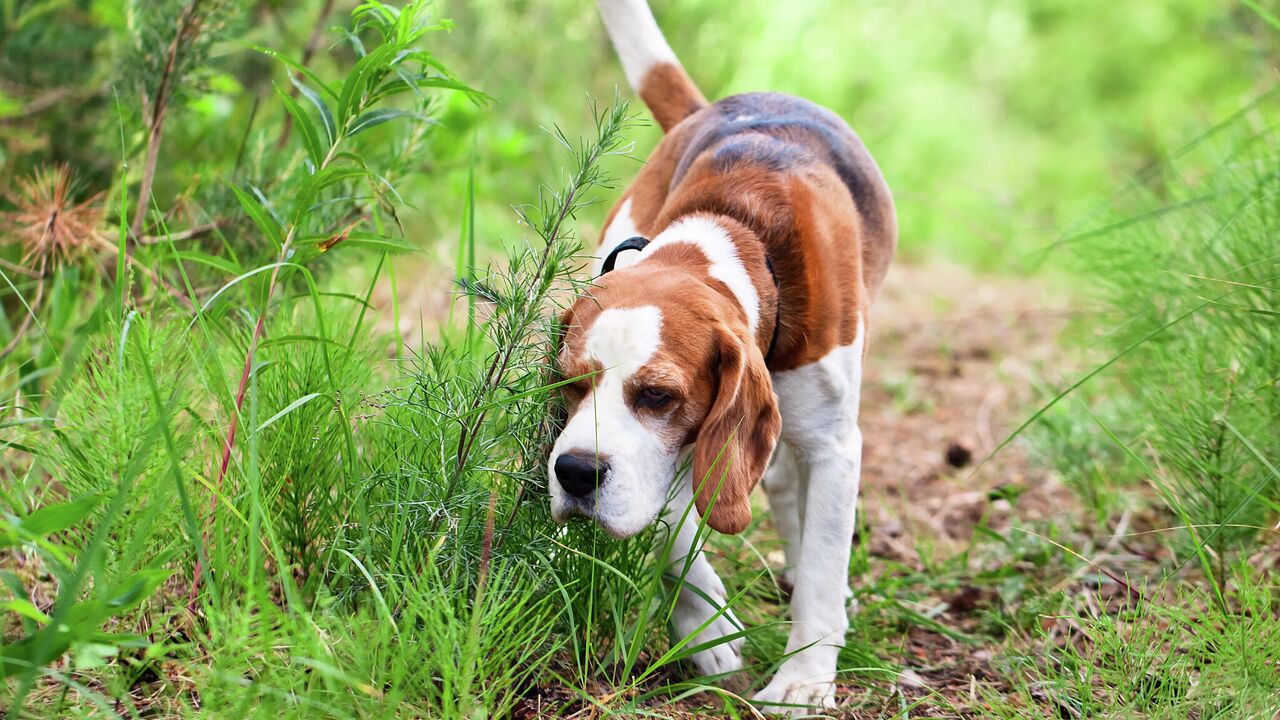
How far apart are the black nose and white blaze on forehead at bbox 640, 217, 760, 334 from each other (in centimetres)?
63

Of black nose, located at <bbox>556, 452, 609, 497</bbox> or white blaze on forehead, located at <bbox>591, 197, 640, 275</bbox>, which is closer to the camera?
black nose, located at <bbox>556, 452, 609, 497</bbox>

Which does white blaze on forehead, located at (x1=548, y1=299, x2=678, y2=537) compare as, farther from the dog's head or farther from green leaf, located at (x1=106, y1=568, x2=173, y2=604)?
green leaf, located at (x1=106, y1=568, x2=173, y2=604)

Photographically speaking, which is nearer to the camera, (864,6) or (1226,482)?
(1226,482)

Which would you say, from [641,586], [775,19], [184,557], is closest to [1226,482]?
[641,586]

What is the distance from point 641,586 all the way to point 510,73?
15.6 feet

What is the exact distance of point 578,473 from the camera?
2240 mm

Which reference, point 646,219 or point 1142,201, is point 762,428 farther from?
point 1142,201

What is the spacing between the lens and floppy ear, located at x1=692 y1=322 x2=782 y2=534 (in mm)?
2410

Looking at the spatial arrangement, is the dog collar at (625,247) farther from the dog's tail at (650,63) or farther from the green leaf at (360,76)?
the dog's tail at (650,63)

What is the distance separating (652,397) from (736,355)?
208 millimetres

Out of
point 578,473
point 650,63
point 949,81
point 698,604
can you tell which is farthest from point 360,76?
point 949,81

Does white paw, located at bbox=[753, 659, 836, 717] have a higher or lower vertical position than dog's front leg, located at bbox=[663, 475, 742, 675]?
lower

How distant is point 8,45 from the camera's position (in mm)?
4012

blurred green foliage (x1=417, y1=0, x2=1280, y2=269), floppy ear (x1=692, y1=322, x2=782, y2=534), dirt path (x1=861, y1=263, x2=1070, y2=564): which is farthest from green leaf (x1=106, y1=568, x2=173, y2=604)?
blurred green foliage (x1=417, y1=0, x2=1280, y2=269)
